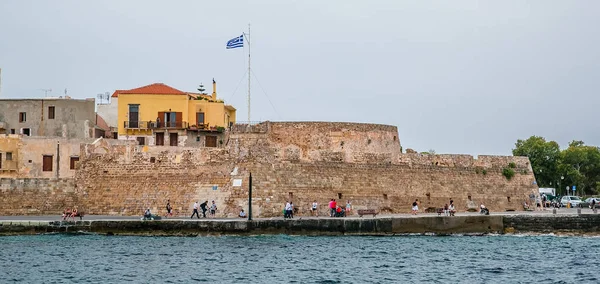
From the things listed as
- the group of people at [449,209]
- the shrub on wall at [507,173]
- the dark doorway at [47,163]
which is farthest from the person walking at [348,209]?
the dark doorway at [47,163]

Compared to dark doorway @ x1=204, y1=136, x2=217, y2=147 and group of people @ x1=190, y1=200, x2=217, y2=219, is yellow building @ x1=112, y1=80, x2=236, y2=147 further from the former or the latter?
group of people @ x1=190, y1=200, x2=217, y2=219

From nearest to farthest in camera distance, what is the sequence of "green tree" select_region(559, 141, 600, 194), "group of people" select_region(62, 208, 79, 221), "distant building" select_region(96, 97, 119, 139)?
"group of people" select_region(62, 208, 79, 221) → "distant building" select_region(96, 97, 119, 139) → "green tree" select_region(559, 141, 600, 194)

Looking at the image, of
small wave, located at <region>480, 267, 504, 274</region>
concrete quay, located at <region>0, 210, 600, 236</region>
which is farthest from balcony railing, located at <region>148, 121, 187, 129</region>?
small wave, located at <region>480, 267, 504, 274</region>

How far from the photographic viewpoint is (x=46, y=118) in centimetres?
4719

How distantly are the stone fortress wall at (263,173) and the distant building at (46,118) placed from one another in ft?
19.7

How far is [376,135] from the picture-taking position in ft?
136

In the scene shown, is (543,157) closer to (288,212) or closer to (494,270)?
(288,212)

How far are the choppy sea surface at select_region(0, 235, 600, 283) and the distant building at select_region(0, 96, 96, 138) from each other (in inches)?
502

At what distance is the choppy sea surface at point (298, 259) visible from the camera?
86.0 feet

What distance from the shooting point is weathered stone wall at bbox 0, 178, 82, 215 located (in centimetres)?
4025

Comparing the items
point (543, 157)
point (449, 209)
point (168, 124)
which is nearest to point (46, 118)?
point (168, 124)

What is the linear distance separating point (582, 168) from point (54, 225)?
2092 inches

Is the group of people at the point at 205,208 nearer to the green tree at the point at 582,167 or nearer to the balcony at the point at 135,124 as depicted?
the balcony at the point at 135,124

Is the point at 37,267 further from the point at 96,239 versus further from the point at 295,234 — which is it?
the point at 295,234
